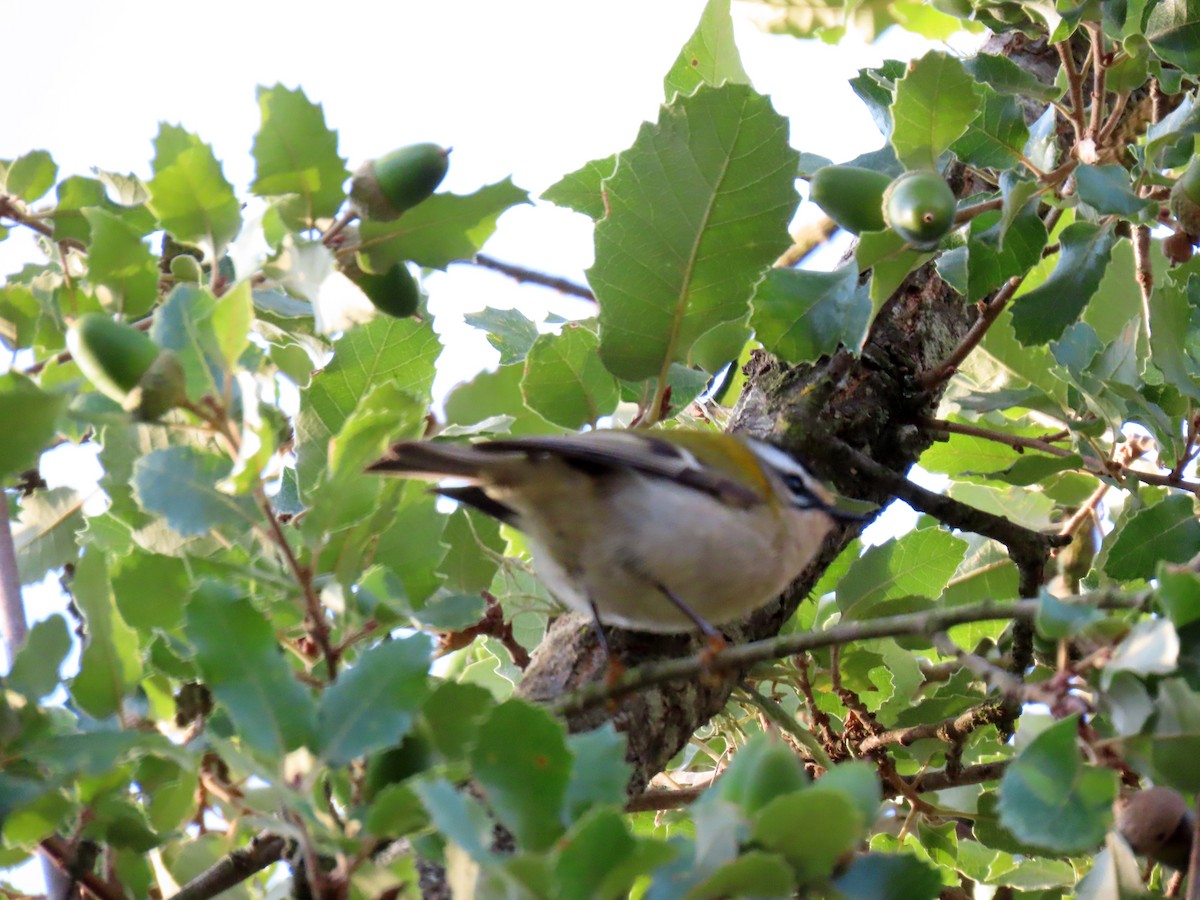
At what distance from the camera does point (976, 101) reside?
1.84 metres

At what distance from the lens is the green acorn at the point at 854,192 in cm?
190

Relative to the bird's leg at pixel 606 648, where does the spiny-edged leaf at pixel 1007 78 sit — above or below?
above

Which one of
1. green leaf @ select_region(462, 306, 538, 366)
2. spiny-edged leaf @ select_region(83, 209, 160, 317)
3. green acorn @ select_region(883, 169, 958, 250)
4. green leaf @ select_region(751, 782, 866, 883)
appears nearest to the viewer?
green leaf @ select_region(751, 782, 866, 883)

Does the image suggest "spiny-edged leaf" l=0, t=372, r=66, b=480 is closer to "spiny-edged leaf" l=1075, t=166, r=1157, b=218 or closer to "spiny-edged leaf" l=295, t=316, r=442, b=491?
"spiny-edged leaf" l=295, t=316, r=442, b=491

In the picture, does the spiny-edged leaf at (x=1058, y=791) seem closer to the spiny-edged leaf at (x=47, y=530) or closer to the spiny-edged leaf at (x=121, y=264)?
the spiny-edged leaf at (x=121, y=264)

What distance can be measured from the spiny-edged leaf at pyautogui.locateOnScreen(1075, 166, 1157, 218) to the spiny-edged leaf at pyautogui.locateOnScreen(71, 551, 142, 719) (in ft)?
4.73

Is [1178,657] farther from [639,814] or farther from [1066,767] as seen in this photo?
[639,814]

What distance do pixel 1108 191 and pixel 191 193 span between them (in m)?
1.30

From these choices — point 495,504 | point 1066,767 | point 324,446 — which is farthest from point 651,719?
point 1066,767

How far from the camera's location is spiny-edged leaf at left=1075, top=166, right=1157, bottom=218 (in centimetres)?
179

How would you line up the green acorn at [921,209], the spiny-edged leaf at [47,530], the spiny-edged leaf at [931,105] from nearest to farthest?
the green acorn at [921,209], the spiny-edged leaf at [931,105], the spiny-edged leaf at [47,530]

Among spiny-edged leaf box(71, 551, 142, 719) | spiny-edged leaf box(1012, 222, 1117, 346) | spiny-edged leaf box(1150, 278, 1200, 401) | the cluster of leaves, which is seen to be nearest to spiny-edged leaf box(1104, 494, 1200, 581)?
the cluster of leaves

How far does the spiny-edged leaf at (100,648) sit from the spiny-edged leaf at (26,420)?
0.50 feet

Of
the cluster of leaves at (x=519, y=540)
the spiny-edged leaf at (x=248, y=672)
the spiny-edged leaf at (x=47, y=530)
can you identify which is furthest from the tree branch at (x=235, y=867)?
the spiny-edged leaf at (x=47, y=530)
